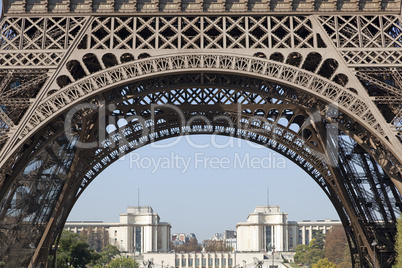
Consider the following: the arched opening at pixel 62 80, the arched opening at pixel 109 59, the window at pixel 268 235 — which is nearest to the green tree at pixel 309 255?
the window at pixel 268 235

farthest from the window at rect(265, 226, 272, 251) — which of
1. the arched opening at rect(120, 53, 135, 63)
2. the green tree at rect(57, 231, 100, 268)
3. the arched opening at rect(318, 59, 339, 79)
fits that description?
the arched opening at rect(120, 53, 135, 63)

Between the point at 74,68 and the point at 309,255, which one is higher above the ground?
the point at 74,68

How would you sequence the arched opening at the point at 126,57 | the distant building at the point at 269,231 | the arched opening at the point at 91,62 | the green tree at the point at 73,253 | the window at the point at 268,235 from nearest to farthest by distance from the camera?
the arched opening at the point at 126,57 → the arched opening at the point at 91,62 → the green tree at the point at 73,253 → the distant building at the point at 269,231 → the window at the point at 268,235

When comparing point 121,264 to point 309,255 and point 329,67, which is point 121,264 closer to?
point 309,255

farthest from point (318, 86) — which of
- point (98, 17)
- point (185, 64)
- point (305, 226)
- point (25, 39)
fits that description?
point (305, 226)

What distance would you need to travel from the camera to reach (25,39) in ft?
102

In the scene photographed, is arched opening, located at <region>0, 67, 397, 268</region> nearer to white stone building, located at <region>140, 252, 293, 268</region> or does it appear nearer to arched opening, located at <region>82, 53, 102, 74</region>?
arched opening, located at <region>82, 53, 102, 74</region>

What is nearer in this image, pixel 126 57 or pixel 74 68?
pixel 126 57

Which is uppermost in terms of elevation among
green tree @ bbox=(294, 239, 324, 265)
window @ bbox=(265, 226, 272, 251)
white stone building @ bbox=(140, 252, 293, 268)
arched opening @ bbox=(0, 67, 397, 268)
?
arched opening @ bbox=(0, 67, 397, 268)

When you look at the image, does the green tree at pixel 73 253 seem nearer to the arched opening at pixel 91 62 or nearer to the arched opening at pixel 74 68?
the arched opening at pixel 91 62

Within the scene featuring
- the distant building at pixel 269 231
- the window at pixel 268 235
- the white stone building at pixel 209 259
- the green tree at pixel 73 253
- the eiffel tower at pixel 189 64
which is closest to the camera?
the eiffel tower at pixel 189 64

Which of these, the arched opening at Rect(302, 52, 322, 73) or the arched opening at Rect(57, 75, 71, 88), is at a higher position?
the arched opening at Rect(302, 52, 322, 73)

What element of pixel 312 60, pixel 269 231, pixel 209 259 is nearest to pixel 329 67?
pixel 312 60

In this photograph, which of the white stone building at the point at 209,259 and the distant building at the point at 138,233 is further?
the distant building at the point at 138,233
